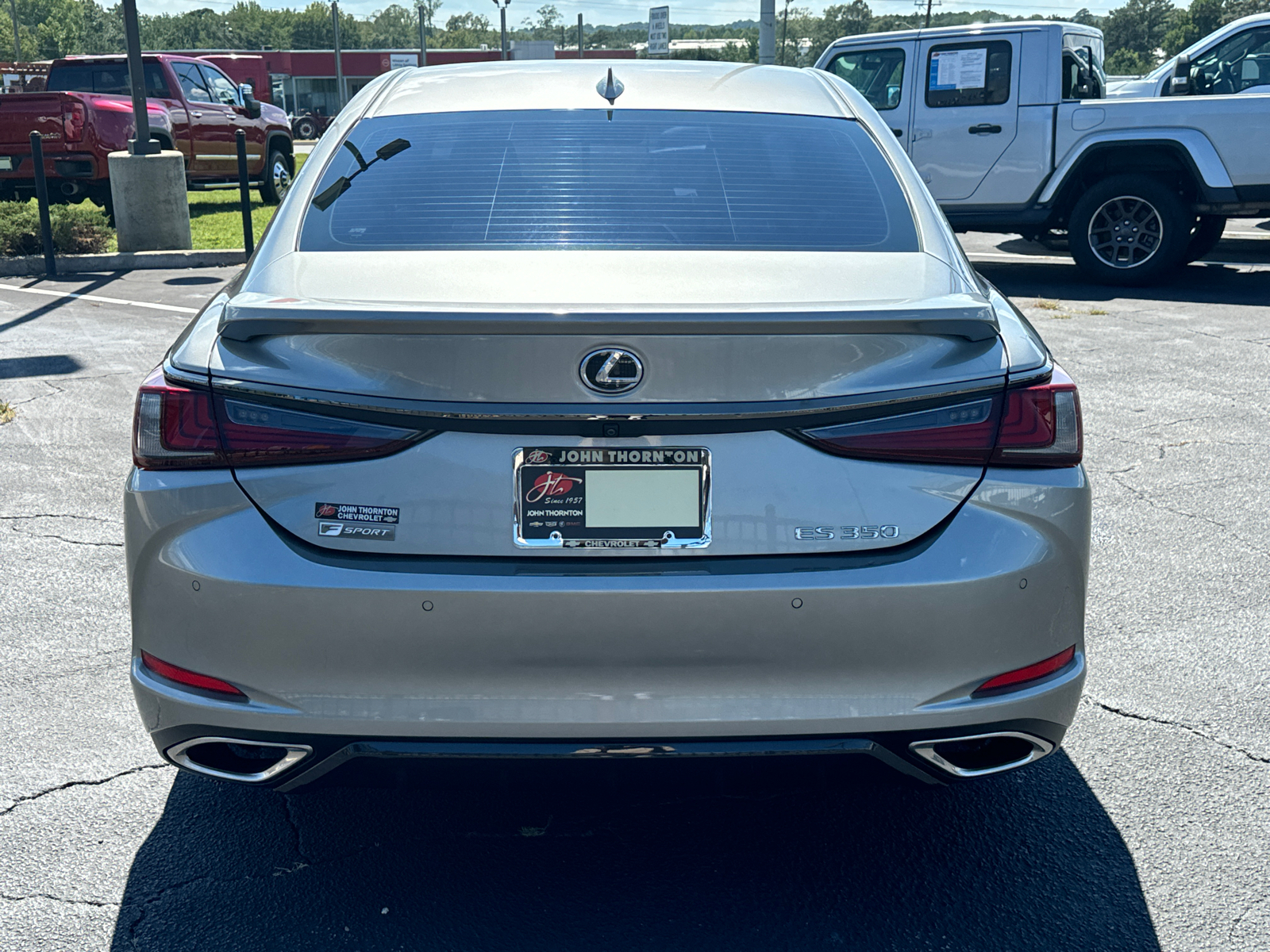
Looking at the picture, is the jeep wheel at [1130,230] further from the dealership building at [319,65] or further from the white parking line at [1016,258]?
the dealership building at [319,65]

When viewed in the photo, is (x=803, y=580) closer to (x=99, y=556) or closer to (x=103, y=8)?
(x=99, y=556)

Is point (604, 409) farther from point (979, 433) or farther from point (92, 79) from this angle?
point (92, 79)

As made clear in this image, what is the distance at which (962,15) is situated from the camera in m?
121

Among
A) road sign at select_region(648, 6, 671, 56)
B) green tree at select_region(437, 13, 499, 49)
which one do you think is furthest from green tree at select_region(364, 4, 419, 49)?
road sign at select_region(648, 6, 671, 56)

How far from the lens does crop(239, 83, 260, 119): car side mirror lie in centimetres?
1845

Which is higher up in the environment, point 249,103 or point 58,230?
point 249,103

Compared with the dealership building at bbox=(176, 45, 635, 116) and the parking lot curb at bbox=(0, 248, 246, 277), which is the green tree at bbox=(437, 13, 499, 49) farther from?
the parking lot curb at bbox=(0, 248, 246, 277)

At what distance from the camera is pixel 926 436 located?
92.1 inches

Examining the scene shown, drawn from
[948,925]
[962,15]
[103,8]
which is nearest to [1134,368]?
[948,925]

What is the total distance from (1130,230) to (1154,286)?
0.61 metres

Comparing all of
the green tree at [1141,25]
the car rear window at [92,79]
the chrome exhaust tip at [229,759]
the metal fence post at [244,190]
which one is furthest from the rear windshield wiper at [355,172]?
the green tree at [1141,25]

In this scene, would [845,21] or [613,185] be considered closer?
[613,185]

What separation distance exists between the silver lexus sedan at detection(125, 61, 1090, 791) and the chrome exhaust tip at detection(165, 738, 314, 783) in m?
0.02

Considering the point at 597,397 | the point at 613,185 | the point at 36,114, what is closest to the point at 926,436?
the point at 597,397
